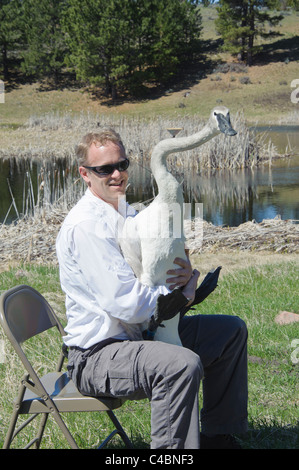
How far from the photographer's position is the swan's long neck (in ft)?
7.55

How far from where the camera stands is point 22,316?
2691 mm

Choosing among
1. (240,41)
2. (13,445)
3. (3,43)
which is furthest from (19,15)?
(13,445)

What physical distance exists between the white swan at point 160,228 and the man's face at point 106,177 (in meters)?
0.29

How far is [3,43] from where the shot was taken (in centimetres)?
5125

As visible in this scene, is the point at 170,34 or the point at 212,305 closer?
the point at 212,305

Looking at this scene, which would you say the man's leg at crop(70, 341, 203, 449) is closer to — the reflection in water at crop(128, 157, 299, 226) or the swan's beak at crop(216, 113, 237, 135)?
the swan's beak at crop(216, 113, 237, 135)

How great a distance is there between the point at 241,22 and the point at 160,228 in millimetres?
51785

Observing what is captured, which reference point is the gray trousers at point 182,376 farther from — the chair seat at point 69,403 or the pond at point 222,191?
the pond at point 222,191

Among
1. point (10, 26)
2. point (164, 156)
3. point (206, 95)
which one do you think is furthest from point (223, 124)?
point (10, 26)

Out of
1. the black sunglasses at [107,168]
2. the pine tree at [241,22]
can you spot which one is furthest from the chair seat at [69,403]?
the pine tree at [241,22]
